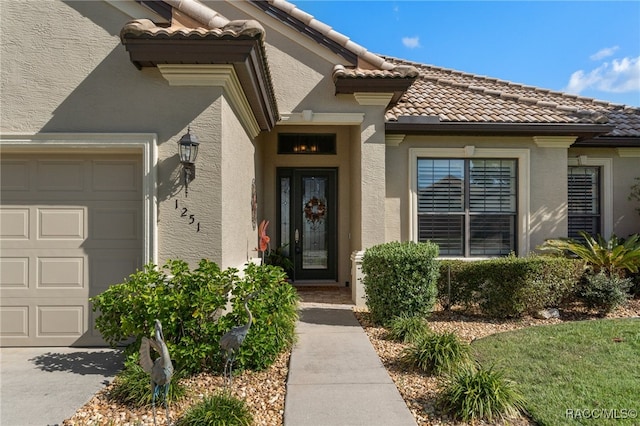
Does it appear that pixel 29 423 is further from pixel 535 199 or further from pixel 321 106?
pixel 535 199

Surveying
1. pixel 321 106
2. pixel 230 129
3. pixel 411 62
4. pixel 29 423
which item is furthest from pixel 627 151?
pixel 29 423

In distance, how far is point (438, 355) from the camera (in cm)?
448

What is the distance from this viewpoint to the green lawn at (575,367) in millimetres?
3670

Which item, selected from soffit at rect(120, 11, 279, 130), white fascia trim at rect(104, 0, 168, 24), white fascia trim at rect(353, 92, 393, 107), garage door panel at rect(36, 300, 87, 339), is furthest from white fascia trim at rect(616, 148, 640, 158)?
garage door panel at rect(36, 300, 87, 339)

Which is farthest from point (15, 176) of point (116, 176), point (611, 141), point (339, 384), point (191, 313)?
point (611, 141)

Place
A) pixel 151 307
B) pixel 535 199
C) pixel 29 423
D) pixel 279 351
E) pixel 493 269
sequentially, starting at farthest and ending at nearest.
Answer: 1. pixel 535 199
2. pixel 493 269
3. pixel 279 351
4. pixel 151 307
5. pixel 29 423

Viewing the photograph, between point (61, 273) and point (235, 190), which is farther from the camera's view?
point (235, 190)

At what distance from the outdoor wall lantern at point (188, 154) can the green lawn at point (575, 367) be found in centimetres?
439

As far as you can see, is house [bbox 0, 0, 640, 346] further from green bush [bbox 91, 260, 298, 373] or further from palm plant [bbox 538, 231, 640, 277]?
palm plant [bbox 538, 231, 640, 277]

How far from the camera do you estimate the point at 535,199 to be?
28.8 feet

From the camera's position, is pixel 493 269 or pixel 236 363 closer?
pixel 236 363

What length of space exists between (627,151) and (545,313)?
548 cm

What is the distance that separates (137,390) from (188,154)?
2672mm

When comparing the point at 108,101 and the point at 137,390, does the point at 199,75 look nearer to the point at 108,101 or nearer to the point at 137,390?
the point at 108,101
